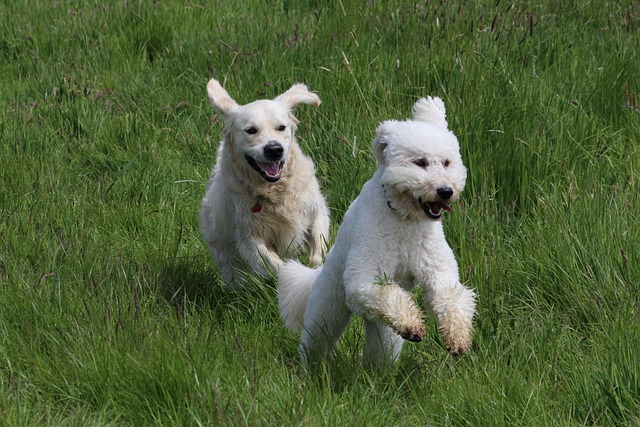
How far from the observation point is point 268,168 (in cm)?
564

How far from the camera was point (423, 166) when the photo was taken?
3.57 meters

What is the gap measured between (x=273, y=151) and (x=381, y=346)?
1.88 metres

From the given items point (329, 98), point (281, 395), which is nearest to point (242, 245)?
point (329, 98)

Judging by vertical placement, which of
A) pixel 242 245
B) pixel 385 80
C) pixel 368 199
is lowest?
pixel 242 245

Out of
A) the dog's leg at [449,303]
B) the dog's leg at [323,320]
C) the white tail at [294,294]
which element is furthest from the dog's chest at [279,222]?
the dog's leg at [449,303]

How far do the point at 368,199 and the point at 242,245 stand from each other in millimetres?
1947

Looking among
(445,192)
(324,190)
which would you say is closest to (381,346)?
(445,192)

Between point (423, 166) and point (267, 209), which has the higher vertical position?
point (423, 166)

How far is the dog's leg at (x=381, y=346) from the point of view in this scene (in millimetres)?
3971

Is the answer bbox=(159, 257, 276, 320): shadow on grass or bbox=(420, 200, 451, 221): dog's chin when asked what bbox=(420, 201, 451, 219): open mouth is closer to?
bbox=(420, 200, 451, 221): dog's chin

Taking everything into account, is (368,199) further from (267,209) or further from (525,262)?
(267,209)

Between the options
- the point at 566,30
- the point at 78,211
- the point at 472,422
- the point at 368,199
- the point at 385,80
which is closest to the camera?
the point at 472,422

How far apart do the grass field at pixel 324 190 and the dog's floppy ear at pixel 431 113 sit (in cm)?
81

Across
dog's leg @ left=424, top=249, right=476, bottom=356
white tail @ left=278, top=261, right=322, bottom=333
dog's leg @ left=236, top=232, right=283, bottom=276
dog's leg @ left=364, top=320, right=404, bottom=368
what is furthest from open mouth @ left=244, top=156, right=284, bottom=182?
dog's leg @ left=424, top=249, right=476, bottom=356
